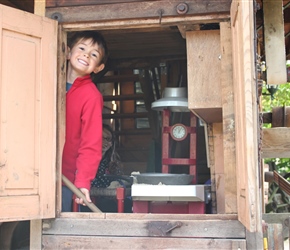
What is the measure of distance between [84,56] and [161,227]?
66.6 inches

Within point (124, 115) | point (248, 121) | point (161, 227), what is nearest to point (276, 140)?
point (124, 115)

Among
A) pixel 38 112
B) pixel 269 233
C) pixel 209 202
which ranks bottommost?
pixel 269 233

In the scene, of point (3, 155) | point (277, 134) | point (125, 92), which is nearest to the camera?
point (3, 155)

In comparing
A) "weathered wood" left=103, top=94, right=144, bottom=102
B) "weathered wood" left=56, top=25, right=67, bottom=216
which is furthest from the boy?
"weathered wood" left=103, top=94, right=144, bottom=102

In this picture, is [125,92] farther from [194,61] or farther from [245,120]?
[245,120]

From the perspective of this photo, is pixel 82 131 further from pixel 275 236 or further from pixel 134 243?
pixel 275 236

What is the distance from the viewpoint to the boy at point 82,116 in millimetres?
4445

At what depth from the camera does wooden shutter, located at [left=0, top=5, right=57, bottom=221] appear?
390 cm

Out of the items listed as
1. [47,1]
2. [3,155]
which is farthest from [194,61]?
[3,155]

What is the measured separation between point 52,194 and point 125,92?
4.05 meters

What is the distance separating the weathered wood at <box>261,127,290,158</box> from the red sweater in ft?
7.89

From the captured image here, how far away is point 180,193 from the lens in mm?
4281

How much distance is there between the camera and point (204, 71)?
416 cm

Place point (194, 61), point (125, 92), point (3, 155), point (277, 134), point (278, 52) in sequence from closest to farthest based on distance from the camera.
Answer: point (3, 155) < point (194, 61) < point (278, 52) < point (277, 134) < point (125, 92)
